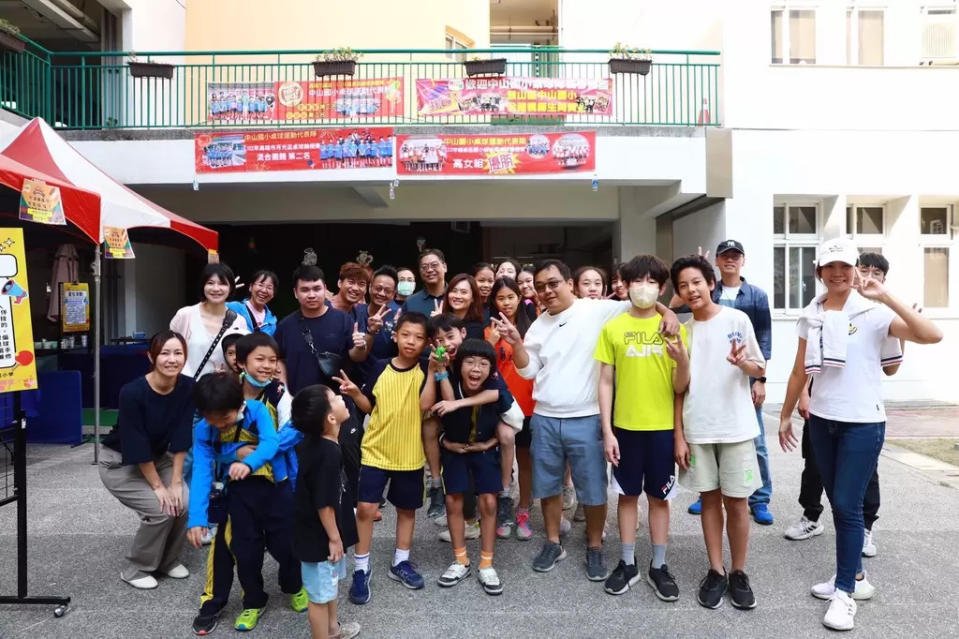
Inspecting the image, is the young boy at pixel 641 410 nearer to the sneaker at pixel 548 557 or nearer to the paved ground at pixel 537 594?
the paved ground at pixel 537 594

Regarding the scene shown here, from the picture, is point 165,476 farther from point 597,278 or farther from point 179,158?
point 179,158

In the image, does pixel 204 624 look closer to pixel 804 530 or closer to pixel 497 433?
pixel 497 433

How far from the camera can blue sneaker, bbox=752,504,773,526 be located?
14.2 feet

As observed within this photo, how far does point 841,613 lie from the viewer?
3004 mm

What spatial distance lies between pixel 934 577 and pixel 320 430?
12.1 ft

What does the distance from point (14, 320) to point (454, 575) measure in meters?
2.72

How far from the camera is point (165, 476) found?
143 inches

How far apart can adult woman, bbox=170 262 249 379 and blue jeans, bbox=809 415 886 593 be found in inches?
156

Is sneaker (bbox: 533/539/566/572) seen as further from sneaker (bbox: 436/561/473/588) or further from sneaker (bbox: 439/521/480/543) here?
sneaker (bbox: 439/521/480/543)

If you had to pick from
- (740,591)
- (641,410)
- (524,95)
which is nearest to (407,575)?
(641,410)

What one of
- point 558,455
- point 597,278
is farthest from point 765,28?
point 558,455

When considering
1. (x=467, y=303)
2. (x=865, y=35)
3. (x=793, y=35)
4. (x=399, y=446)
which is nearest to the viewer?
(x=399, y=446)

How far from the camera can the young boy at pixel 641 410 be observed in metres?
3.29

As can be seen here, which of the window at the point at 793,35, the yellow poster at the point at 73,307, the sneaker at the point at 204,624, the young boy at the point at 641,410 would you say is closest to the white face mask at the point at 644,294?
the young boy at the point at 641,410
